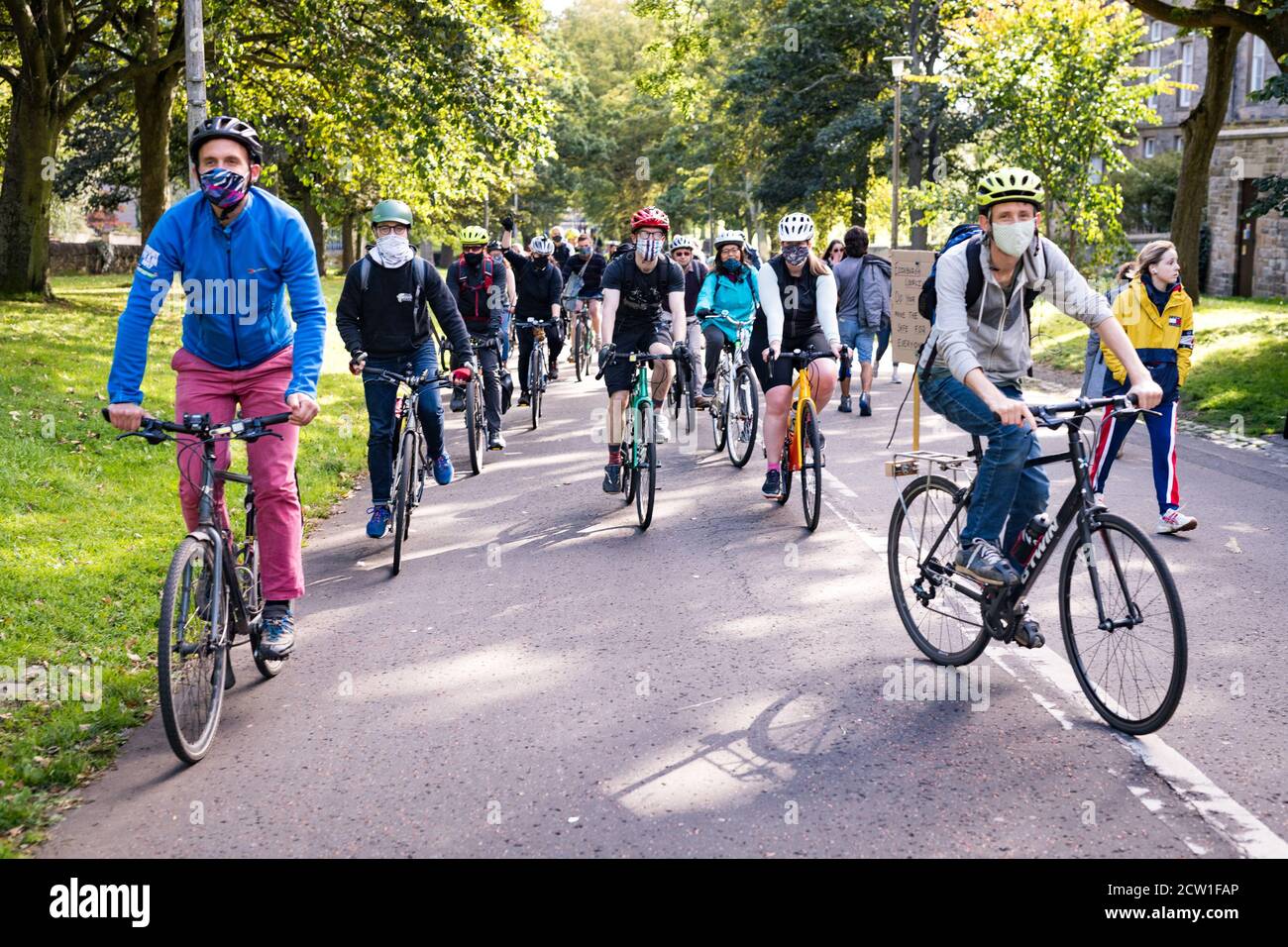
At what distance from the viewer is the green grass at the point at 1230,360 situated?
15.5m

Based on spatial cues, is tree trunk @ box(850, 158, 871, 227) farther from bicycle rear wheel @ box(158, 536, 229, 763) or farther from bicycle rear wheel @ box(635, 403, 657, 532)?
bicycle rear wheel @ box(158, 536, 229, 763)

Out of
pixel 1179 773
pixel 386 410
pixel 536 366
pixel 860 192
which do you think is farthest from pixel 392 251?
Result: pixel 860 192

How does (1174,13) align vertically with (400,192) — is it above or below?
above

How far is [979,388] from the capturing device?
5117 millimetres

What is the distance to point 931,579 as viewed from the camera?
6039mm

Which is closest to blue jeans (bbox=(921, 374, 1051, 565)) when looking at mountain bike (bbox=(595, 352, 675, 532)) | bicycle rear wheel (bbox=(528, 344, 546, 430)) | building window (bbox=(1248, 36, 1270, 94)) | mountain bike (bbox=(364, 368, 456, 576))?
mountain bike (bbox=(595, 352, 675, 532))

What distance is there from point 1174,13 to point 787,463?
44.2ft

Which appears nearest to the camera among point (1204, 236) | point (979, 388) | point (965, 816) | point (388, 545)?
point (965, 816)

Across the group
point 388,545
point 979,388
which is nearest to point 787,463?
point 388,545

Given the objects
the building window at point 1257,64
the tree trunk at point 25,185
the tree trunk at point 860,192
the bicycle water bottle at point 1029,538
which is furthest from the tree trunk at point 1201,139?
the tree trunk at point 860,192

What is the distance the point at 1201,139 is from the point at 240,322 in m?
20.7

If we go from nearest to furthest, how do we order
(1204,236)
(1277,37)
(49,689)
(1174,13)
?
(49,689) → (1277,37) → (1174,13) → (1204,236)

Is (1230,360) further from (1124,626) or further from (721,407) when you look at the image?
(1124,626)
